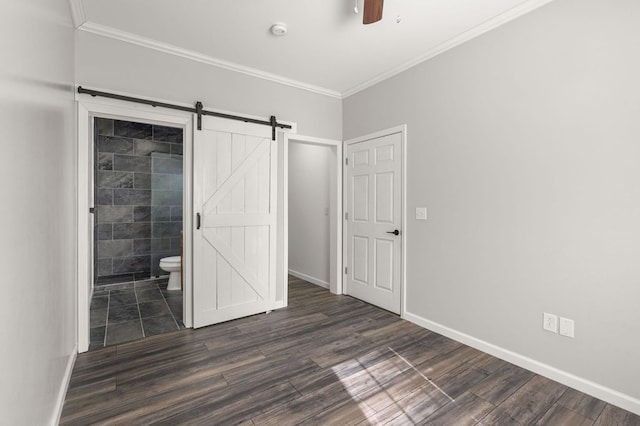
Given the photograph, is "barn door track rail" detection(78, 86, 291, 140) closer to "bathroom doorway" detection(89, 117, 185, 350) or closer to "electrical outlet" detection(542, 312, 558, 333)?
"bathroom doorway" detection(89, 117, 185, 350)

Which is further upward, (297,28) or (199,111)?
(297,28)

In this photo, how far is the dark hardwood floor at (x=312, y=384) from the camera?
71.8 inches

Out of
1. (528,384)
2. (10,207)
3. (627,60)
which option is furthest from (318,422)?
(627,60)

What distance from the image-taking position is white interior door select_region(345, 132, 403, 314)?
3.47m

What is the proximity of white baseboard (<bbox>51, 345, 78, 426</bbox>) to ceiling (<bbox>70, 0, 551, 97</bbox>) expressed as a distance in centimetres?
265

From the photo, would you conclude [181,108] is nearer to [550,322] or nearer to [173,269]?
[173,269]

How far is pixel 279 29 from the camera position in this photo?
8.73 ft

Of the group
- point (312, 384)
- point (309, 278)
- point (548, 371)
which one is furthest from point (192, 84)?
point (548, 371)

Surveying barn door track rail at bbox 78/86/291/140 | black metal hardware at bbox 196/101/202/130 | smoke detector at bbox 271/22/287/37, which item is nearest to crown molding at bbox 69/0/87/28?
barn door track rail at bbox 78/86/291/140

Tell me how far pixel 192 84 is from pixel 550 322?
3738 mm

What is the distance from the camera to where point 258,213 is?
346cm

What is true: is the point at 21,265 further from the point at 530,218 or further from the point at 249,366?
the point at 530,218

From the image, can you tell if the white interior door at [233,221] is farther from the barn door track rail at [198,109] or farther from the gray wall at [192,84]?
the gray wall at [192,84]

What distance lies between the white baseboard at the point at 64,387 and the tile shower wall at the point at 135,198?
8.25 ft
